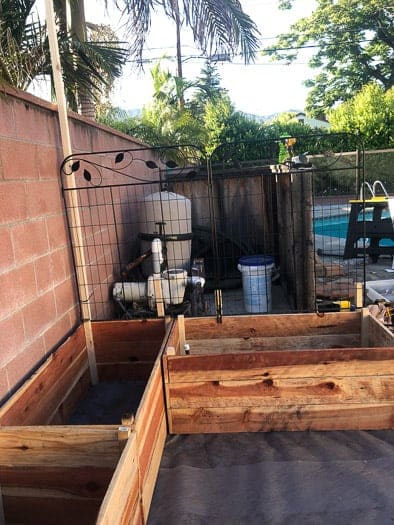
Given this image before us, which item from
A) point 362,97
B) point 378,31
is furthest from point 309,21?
point 362,97

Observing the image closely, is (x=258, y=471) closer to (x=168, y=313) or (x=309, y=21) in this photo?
(x=168, y=313)

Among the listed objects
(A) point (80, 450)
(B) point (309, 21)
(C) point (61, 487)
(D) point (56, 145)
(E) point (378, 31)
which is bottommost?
(C) point (61, 487)

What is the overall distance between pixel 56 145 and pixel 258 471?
7.73 feet

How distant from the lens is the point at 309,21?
2583cm

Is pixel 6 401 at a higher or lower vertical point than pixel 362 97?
lower

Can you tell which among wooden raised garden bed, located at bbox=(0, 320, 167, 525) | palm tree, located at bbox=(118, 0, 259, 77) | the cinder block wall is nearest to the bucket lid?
the cinder block wall

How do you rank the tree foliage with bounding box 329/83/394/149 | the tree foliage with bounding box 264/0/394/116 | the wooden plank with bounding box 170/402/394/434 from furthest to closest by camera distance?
the tree foliage with bounding box 264/0/394/116, the tree foliage with bounding box 329/83/394/149, the wooden plank with bounding box 170/402/394/434

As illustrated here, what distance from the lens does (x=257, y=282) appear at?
4.39 m

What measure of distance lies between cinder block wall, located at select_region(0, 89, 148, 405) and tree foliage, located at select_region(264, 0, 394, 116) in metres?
25.4

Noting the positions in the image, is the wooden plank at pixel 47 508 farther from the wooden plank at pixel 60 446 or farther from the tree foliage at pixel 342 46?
the tree foliage at pixel 342 46

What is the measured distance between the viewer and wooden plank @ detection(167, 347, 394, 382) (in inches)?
88.5

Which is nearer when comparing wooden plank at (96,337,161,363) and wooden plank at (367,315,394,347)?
wooden plank at (367,315,394,347)

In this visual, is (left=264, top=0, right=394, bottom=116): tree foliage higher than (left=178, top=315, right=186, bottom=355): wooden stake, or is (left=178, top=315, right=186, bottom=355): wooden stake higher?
(left=264, top=0, right=394, bottom=116): tree foliage

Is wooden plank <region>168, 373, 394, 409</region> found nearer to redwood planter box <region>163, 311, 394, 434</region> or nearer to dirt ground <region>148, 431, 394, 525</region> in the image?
redwood planter box <region>163, 311, 394, 434</region>
